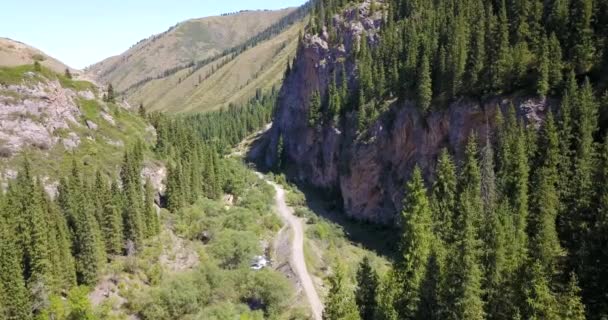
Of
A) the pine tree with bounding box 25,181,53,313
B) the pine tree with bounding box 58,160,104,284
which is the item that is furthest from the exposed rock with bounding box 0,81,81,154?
the pine tree with bounding box 25,181,53,313

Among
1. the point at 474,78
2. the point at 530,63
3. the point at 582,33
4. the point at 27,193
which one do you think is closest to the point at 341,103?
the point at 474,78

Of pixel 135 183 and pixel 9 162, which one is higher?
pixel 9 162

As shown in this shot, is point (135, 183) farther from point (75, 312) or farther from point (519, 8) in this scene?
point (519, 8)

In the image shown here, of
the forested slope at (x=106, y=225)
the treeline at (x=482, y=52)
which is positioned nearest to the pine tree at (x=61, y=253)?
the forested slope at (x=106, y=225)

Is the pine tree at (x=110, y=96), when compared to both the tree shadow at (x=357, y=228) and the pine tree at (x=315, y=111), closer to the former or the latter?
the tree shadow at (x=357, y=228)

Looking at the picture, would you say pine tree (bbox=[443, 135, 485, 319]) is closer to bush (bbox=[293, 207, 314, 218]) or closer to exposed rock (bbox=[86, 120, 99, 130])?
bush (bbox=[293, 207, 314, 218])
